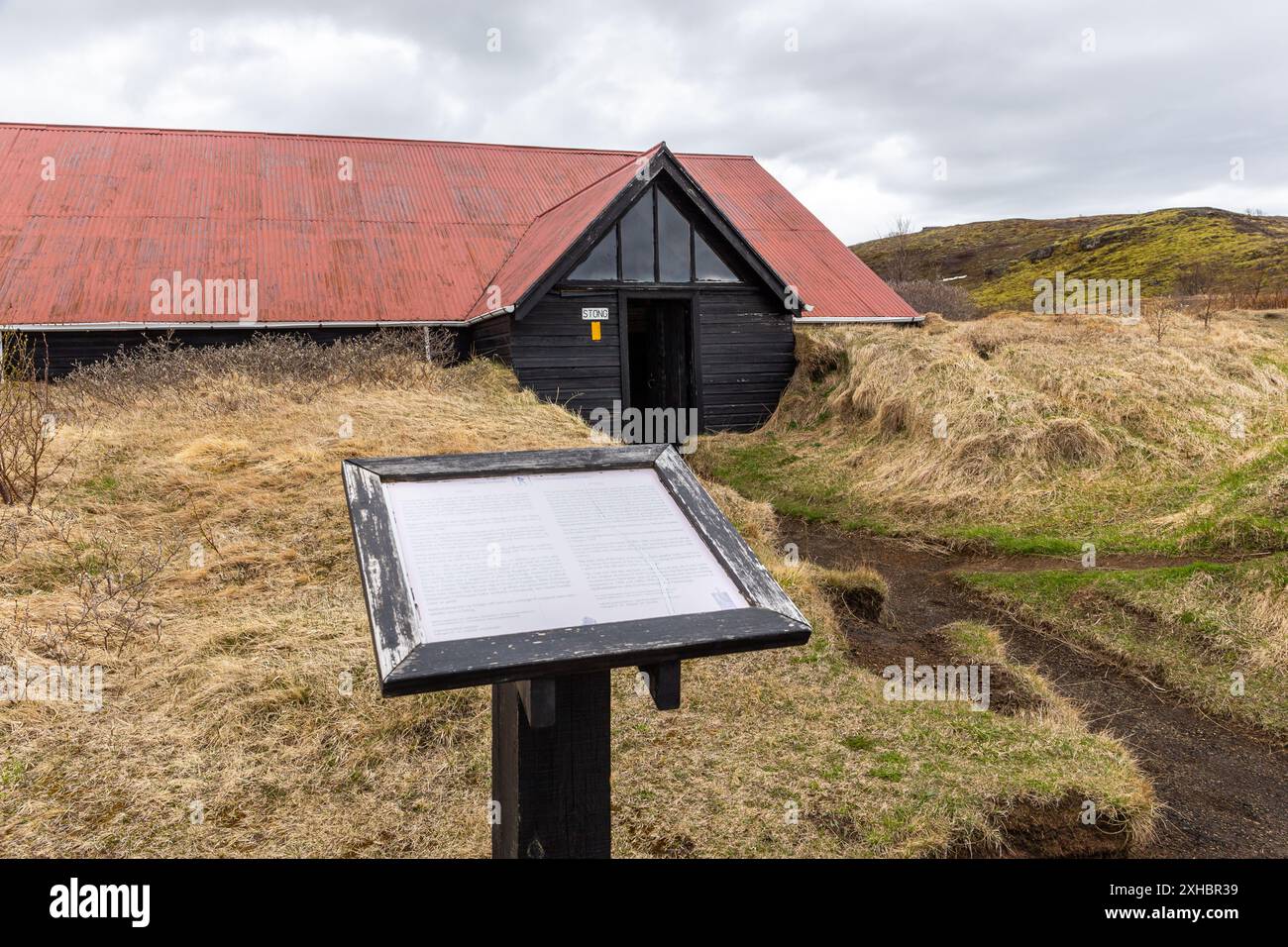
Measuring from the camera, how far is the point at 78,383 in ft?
39.4

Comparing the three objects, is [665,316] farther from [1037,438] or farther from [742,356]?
[1037,438]

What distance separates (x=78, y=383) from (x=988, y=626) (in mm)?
12239

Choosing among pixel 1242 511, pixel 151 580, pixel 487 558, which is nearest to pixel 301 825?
pixel 487 558

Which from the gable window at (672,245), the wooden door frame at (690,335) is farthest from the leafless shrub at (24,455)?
the gable window at (672,245)

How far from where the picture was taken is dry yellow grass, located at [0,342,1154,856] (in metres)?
4.02

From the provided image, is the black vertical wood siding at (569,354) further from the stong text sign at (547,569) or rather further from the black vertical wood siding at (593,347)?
the stong text sign at (547,569)

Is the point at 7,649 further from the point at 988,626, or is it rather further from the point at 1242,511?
the point at 1242,511

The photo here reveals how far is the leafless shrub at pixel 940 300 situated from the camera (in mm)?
28047

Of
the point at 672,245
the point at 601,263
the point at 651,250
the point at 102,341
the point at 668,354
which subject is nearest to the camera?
the point at 601,263

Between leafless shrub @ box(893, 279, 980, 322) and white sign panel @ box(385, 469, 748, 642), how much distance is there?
2632cm

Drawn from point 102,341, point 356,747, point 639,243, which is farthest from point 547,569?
point 102,341

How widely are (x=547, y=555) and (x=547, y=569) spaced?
7 cm

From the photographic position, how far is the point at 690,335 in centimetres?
1514
